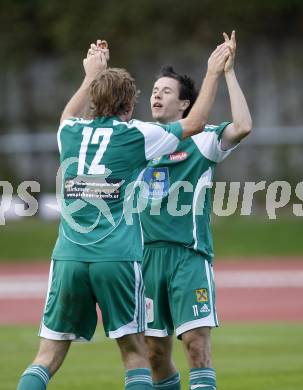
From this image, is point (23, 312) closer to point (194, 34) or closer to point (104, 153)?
point (104, 153)

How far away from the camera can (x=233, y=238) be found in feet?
73.6

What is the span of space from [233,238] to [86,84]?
1590cm

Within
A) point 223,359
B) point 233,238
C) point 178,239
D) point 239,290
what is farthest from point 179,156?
point 233,238

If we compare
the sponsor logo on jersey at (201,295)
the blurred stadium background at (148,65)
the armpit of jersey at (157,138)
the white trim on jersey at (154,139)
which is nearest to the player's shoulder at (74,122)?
the white trim on jersey at (154,139)

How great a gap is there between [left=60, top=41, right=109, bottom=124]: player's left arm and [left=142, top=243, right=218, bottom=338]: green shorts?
122cm

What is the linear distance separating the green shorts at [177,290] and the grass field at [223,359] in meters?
1.46

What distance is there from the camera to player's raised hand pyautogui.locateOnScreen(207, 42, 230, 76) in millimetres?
6598

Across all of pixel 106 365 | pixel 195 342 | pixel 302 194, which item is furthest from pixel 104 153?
pixel 302 194

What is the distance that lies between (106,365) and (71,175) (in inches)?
157

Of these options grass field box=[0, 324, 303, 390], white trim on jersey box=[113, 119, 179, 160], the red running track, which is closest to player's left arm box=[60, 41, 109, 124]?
white trim on jersey box=[113, 119, 179, 160]

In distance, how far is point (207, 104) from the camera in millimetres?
6438

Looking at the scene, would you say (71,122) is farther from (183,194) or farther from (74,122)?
(183,194)

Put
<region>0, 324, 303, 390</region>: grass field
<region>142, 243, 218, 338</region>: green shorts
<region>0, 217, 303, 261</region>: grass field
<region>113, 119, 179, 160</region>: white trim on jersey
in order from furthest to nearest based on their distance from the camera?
<region>0, 217, 303, 261</region>: grass field < <region>0, 324, 303, 390</region>: grass field < <region>142, 243, 218, 338</region>: green shorts < <region>113, 119, 179, 160</region>: white trim on jersey

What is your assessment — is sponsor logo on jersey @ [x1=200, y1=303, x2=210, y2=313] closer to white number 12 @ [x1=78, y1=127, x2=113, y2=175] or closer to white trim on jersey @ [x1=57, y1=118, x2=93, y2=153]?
white number 12 @ [x1=78, y1=127, x2=113, y2=175]
